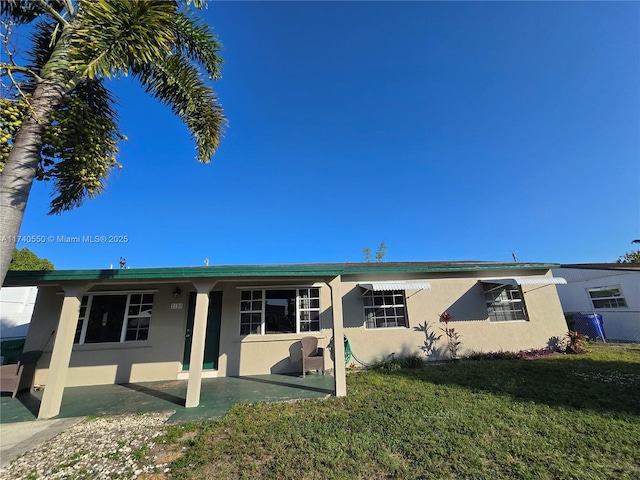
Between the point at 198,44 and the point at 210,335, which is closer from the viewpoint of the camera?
the point at 198,44

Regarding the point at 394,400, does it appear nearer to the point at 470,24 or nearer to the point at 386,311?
the point at 386,311

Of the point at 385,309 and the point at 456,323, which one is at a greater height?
the point at 385,309

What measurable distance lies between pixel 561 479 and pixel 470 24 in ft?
37.5

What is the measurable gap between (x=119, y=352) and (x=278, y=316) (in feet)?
16.6

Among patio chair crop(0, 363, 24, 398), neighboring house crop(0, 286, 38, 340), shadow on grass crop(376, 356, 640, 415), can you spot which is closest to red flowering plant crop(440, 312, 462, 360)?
shadow on grass crop(376, 356, 640, 415)

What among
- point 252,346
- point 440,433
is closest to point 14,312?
point 252,346

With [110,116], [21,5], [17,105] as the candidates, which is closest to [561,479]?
[17,105]

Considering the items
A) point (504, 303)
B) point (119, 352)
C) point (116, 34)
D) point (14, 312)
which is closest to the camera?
point (116, 34)

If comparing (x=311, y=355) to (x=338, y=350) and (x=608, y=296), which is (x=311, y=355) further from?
(x=608, y=296)

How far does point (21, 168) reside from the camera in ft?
11.8

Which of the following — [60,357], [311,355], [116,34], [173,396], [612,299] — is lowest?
[173,396]

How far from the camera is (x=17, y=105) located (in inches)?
150

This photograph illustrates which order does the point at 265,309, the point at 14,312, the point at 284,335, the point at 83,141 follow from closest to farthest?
the point at 83,141, the point at 284,335, the point at 265,309, the point at 14,312

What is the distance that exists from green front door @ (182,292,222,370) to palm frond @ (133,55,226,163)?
5101mm
